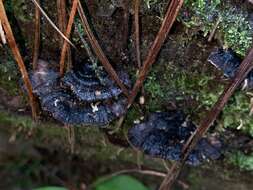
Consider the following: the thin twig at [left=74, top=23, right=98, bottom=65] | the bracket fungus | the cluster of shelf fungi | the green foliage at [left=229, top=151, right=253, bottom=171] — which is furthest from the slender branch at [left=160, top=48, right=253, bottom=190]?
the thin twig at [left=74, top=23, right=98, bottom=65]

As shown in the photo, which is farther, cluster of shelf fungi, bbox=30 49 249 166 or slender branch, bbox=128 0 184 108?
cluster of shelf fungi, bbox=30 49 249 166

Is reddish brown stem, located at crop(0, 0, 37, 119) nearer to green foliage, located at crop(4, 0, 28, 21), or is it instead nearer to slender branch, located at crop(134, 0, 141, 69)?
green foliage, located at crop(4, 0, 28, 21)

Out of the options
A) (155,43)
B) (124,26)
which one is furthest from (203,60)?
(124,26)

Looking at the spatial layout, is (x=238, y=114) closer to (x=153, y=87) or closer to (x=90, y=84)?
(x=153, y=87)

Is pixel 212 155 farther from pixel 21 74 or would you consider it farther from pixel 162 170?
pixel 21 74

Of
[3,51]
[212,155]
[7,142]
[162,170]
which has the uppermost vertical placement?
[3,51]

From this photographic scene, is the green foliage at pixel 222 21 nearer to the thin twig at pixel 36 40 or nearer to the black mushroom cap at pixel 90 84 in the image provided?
the black mushroom cap at pixel 90 84

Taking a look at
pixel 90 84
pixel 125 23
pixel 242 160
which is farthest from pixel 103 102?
pixel 242 160
